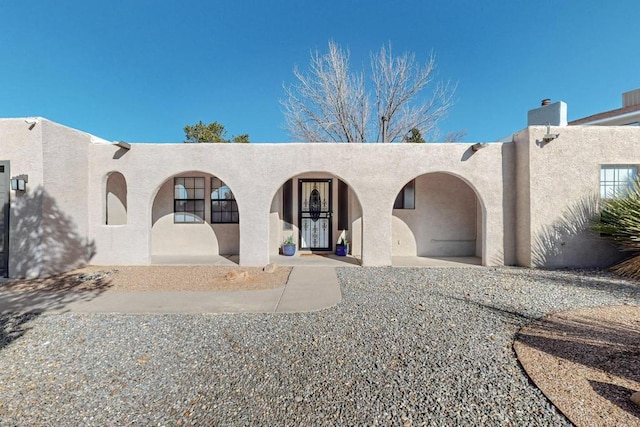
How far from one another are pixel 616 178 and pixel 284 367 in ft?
37.0

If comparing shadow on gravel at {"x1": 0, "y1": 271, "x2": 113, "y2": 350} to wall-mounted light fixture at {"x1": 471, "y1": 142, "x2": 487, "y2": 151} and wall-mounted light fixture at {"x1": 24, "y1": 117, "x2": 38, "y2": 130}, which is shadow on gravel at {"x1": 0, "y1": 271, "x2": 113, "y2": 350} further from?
wall-mounted light fixture at {"x1": 471, "y1": 142, "x2": 487, "y2": 151}

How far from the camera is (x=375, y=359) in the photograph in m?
3.54

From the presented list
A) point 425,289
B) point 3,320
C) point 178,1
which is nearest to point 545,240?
point 425,289

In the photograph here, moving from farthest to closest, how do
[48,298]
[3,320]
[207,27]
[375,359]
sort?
[207,27] < [48,298] < [3,320] < [375,359]

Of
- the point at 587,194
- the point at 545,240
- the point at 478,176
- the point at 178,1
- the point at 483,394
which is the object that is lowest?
the point at 483,394

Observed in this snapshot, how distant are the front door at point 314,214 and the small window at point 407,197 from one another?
282 centimetres

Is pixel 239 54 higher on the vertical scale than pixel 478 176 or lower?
higher

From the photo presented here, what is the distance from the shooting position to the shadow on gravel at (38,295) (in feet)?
15.4

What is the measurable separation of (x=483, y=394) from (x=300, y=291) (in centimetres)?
410

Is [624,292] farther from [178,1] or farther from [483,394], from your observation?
[178,1]

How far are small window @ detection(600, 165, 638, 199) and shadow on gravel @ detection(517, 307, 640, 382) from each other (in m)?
5.49

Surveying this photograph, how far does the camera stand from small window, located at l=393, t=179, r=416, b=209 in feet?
35.9

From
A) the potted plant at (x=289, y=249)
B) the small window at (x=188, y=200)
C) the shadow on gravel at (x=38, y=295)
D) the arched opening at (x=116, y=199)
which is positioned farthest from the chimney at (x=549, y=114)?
the arched opening at (x=116, y=199)

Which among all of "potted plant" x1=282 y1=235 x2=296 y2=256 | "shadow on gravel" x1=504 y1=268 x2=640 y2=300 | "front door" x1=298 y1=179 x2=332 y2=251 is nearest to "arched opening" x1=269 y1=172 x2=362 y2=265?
"front door" x1=298 y1=179 x2=332 y2=251
